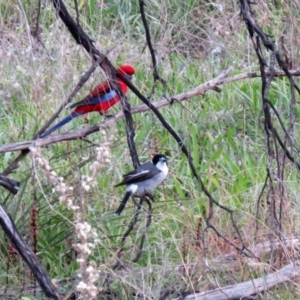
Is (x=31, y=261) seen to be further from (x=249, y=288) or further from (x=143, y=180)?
(x=143, y=180)

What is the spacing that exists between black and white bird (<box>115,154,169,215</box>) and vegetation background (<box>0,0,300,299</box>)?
3.3 inches

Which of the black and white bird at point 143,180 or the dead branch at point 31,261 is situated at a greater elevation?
the dead branch at point 31,261

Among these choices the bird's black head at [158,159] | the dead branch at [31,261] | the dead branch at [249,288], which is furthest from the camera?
the bird's black head at [158,159]

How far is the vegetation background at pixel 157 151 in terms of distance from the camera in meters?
3.38

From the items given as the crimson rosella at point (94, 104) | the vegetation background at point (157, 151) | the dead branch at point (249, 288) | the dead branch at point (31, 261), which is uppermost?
the dead branch at point (31, 261)

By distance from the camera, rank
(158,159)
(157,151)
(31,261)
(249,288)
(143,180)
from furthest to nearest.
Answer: (157,151), (158,159), (143,180), (249,288), (31,261)

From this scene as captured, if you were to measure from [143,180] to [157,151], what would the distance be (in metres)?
0.80

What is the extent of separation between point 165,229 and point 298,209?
55 centimetres

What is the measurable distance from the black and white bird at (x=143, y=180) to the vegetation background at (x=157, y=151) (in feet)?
0.27

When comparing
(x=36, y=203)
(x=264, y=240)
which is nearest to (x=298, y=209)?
(x=264, y=240)

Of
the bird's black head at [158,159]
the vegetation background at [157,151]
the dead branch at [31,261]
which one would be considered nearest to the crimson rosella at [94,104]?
the vegetation background at [157,151]

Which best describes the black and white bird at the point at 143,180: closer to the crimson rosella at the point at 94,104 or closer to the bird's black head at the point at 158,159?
the bird's black head at the point at 158,159

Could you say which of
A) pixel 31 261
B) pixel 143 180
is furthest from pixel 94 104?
pixel 31 261

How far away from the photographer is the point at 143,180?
3881mm
